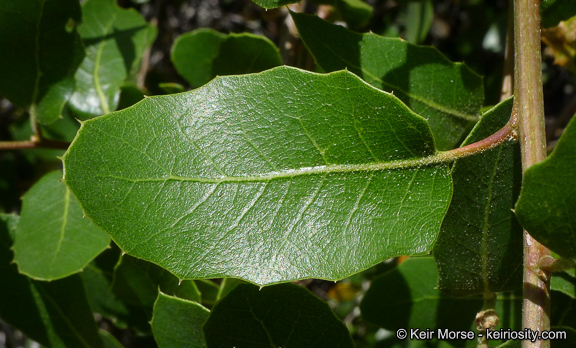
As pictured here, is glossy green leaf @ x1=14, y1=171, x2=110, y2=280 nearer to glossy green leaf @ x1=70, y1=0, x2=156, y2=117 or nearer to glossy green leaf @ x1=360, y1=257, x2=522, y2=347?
glossy green leaf @ x1=70, y1=0, x2=156, y2=117

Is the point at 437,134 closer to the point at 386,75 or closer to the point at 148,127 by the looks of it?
the point at 386,75

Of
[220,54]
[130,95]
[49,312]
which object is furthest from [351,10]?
[49,312]

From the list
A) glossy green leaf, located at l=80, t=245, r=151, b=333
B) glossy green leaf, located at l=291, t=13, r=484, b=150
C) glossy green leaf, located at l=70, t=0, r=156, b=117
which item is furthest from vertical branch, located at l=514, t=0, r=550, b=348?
glossy green leaf, located at l=70, t=0, r=156, b=117

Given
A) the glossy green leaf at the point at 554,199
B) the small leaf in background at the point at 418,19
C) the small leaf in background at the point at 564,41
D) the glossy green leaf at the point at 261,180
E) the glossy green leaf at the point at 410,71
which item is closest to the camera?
the glossy green leaf at the point at 554,199

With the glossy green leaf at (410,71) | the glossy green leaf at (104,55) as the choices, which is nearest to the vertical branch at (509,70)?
the glossy green leaf at (410,71)

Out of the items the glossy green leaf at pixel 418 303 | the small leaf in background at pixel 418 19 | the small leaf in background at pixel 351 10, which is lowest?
the glossy green leaf at pixel 418 303

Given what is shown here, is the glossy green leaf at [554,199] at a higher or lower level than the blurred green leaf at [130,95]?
lower

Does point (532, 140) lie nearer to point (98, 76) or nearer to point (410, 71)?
point (410, 71)

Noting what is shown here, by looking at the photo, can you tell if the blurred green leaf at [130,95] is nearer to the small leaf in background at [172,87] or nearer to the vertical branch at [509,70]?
the small leaf in background at [172,87]
